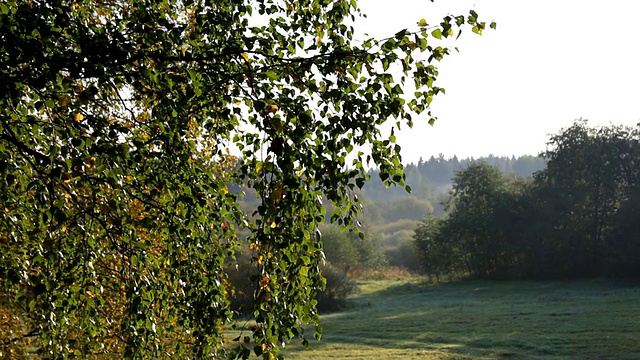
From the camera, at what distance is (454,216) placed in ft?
172

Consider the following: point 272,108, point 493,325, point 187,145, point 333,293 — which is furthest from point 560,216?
point 272,108

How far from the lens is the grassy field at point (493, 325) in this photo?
20016 mm

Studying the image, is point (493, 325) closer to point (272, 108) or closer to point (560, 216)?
point (272, 108)

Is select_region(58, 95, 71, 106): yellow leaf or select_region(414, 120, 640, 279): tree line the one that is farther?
select_region(414, 120, 640, 279): tree line

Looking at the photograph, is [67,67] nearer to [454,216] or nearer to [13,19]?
[13,19]

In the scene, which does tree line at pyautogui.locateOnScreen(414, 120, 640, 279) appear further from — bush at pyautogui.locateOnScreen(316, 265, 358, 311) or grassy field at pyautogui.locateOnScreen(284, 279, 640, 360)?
bush at pyautogui.locateOnScreen(316, 265, 358, 311)

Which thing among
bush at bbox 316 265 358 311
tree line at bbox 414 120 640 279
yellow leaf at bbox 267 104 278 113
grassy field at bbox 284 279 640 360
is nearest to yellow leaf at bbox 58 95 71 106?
yellow leaf at bbox 267 104 278 113

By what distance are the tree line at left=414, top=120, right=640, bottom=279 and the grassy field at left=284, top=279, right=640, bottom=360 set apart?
154 inches

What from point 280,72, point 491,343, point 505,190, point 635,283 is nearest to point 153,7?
point 280,72

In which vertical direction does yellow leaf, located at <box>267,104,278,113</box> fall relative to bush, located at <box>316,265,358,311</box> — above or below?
above

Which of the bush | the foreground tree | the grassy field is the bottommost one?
the grassy field

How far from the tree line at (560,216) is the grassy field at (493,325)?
391 cm

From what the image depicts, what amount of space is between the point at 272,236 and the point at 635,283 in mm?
42428

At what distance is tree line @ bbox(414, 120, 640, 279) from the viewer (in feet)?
148
